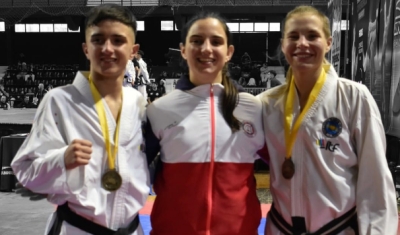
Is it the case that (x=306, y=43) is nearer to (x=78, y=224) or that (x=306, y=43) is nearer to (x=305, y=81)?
(x=305, y=81)

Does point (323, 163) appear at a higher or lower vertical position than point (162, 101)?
lower

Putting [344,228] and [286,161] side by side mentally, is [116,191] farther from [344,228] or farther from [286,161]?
[344,228]

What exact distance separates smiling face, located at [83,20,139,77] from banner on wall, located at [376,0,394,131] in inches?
179

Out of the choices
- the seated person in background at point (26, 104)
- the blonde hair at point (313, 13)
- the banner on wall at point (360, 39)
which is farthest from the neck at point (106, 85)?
the seated person in background at point (26, 104)

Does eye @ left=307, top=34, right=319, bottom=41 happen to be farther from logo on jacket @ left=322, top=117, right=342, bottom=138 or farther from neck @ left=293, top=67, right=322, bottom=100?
logo on jacket @ left=322, top=117, right=342, bottom=138

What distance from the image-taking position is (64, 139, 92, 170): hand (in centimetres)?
168

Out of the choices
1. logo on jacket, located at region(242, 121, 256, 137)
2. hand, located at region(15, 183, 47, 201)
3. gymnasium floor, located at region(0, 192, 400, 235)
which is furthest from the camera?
hand, located at region(15, 183, 47, 201)

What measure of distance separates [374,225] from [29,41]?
26.7 metres

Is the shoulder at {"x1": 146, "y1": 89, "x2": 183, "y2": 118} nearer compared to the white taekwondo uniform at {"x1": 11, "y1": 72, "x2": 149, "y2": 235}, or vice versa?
the white taekwondo uniform at {"x1": 11, "y1": 72, "x2": 149, "y2": 235}

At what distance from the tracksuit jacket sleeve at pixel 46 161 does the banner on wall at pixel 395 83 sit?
4.52 m

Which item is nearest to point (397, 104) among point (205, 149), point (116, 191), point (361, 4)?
point (361, 4)

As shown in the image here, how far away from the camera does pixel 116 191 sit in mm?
1860

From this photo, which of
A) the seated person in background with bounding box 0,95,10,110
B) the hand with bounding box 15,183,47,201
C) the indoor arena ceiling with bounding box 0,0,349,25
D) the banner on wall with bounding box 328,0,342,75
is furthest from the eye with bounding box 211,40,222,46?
the indoor arena ceiling with bounding box 0,0,349,25

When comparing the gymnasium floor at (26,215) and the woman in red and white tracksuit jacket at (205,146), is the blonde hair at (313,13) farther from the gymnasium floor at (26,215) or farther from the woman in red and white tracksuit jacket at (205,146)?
the gymnasium floor at (26,215)
